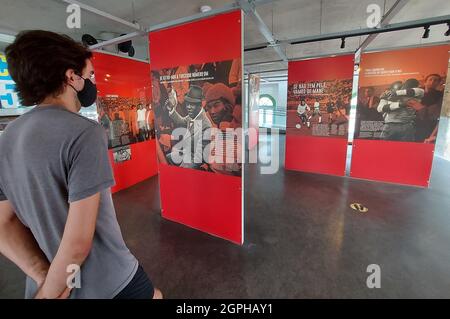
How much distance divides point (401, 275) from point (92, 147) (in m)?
2.86

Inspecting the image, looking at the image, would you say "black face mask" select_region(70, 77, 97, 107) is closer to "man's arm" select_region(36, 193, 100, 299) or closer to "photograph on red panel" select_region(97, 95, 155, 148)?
"man's arm" select_region(36, 193, 100, 299)

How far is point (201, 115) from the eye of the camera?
2.55 metres

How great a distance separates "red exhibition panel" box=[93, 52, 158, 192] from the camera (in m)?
3.93

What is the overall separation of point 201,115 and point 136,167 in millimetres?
2874

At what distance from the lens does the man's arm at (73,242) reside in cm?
71

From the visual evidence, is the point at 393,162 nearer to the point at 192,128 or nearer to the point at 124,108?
the point at 192,128

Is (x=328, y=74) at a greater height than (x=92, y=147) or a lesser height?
greater

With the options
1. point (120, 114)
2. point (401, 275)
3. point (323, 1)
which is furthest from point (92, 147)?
point (323, 1)

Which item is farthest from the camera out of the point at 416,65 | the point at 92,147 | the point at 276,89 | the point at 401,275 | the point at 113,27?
the point at 276,89

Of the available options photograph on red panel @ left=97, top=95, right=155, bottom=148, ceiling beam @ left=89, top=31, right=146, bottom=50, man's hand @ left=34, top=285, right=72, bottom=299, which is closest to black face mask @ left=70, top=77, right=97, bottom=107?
man's hand @ left=34, top=285, right=72, bottom=299

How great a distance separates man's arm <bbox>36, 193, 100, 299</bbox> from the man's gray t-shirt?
0.04 meters

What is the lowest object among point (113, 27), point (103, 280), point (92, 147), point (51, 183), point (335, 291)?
point (335, 291)
